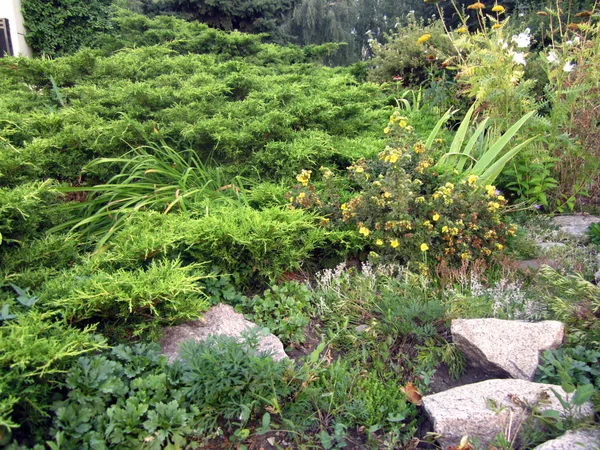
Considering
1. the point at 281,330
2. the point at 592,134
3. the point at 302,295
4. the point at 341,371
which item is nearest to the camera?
the point at 341,371

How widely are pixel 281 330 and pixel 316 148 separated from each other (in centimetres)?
182

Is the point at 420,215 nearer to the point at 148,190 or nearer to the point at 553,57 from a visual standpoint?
the point at 148,190

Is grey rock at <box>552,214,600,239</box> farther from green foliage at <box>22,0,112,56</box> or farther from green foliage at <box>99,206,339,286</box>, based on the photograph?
green foliage at <box>22,0,112,56</box>

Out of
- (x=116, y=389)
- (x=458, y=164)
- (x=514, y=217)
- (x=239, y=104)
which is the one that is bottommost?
(x=514, y=217)

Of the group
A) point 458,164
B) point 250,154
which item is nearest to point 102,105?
point 250,154

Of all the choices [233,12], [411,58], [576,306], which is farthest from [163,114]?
[233,12]

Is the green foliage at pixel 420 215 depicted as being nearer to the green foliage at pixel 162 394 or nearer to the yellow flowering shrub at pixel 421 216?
the yellow flowering shrub at pixel 421 216

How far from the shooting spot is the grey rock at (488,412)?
69.5 inches

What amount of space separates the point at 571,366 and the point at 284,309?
4.65 ft

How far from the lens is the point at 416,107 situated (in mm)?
5922

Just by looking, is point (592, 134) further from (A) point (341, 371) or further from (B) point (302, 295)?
(A) point (341, 371)

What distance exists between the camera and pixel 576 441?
62.4 inches

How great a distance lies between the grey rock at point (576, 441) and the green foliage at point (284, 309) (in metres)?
1.21

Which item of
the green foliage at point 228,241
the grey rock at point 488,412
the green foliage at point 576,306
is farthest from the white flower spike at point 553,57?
the grey rock at point 488,412
